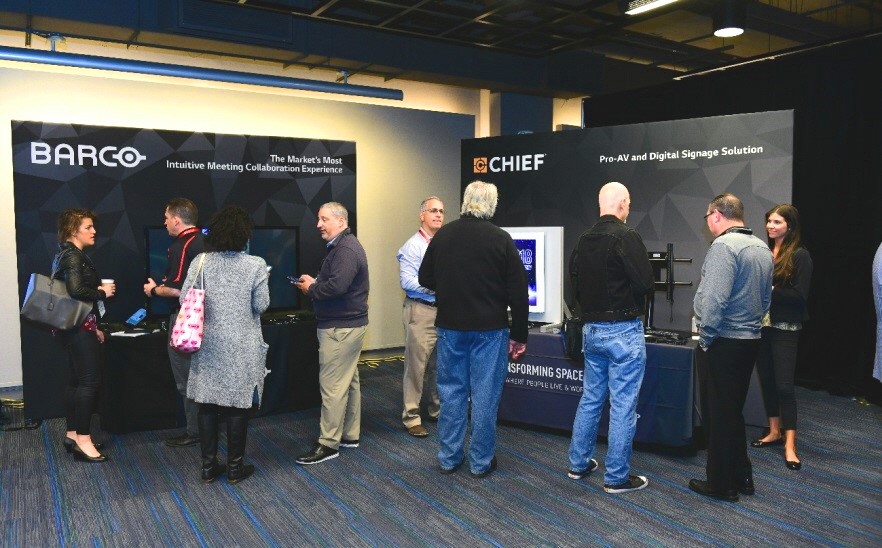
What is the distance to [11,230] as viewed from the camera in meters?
5.61

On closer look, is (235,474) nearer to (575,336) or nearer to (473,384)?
(473,384)

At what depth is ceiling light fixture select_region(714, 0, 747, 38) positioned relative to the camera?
6.11 metres

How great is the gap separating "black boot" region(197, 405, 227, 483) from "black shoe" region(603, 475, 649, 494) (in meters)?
2.10

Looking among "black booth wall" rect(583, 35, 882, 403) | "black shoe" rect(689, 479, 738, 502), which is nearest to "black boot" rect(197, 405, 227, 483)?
"black shoe" rect(689, 479, 738, 502)

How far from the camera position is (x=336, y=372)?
4086mm

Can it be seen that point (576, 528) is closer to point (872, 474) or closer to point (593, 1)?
point (872, 474)

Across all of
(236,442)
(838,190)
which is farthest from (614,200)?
(838,190)

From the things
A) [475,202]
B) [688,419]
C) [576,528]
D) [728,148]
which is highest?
[728,148]

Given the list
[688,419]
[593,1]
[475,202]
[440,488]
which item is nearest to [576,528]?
[440,488]

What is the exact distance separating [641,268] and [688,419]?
1.16 metres

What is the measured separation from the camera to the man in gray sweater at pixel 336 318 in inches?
158

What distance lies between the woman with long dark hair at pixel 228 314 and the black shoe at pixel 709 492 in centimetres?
235

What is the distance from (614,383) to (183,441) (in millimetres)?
2747

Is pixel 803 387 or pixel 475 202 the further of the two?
pixel 803 387
